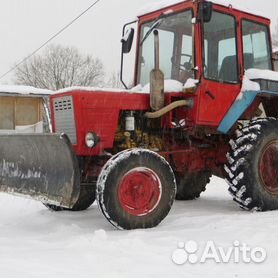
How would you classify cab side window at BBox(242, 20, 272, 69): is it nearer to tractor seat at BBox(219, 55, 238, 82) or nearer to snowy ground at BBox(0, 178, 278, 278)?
tractor seat at BBox(219, 55, 238, 82)

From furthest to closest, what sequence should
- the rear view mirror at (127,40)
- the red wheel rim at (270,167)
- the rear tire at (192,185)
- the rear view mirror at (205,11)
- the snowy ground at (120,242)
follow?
1. the rear tire at (192,185)
2. the rear view mirror at (127,40)
3. the red wheel rim at (270,167)
4. the rear view mirror at (205,11)
5. the snowy ground at (120,242)

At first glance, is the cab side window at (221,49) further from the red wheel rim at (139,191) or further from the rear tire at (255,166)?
the red wheel rim at (139,191)

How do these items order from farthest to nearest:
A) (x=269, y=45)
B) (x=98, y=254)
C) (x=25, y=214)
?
(x=269, y=45) → (x=25, y=214) → (x=98, y=254)

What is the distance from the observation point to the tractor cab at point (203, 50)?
645cm

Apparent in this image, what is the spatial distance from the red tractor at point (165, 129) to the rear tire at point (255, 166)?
0.01 metres

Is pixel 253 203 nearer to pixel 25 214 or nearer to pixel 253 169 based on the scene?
pixel 253 169

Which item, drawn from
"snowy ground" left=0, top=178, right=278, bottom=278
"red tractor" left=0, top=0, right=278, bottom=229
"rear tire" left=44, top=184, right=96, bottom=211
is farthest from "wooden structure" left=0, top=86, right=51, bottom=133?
"red tractor" left=0, top=0, right=278, bottom=229

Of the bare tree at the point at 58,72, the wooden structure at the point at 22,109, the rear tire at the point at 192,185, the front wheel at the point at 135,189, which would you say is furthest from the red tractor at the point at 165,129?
the bare tree at the point at 58,72

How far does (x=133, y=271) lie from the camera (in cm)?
398

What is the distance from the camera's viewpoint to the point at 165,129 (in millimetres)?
6742

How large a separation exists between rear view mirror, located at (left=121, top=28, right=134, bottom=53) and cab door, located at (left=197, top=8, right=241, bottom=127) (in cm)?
106

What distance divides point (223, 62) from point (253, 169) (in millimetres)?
1491

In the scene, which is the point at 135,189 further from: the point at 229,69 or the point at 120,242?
the point at 229,69

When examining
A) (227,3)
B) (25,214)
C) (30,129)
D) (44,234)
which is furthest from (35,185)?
(30,129)
